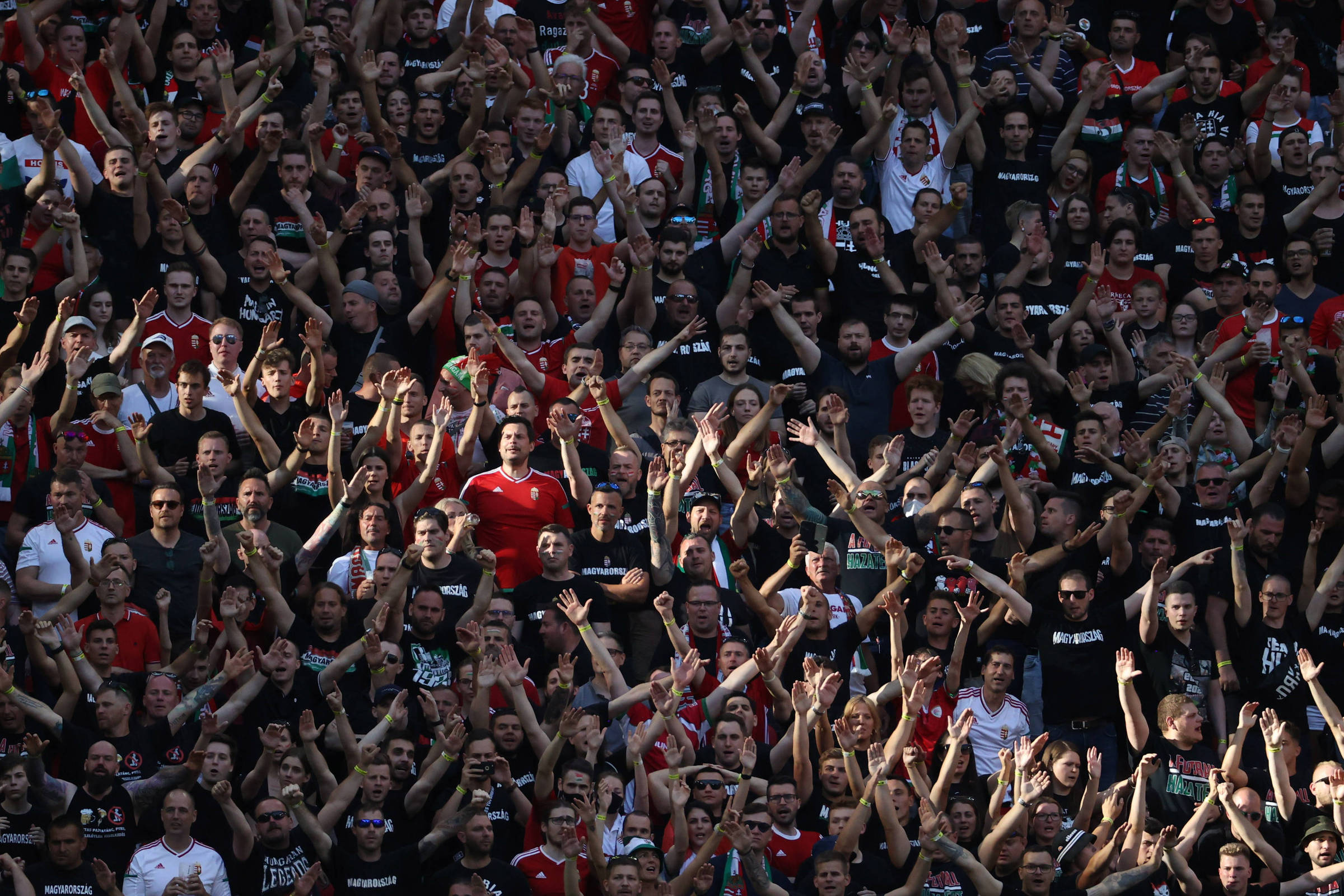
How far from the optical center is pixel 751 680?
1469 cm

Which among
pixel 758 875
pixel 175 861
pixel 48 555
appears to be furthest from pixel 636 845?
pixel 48 555

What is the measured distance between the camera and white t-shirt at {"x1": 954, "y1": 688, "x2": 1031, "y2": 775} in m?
14.9

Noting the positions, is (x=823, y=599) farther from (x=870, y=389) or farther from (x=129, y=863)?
(x=129, y=863)

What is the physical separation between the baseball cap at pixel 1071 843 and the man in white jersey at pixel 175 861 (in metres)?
4.70

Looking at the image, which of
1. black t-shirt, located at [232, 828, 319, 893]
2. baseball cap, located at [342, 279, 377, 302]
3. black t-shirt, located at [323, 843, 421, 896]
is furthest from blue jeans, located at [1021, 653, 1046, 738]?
baseball cap, located at [342, 279, 377, 302]

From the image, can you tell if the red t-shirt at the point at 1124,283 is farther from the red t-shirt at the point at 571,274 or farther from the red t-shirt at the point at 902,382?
the red t-shirt at the point at 571,274

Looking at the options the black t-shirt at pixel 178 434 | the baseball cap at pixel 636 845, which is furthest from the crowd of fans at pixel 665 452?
the baseball cap at pixel 636 845

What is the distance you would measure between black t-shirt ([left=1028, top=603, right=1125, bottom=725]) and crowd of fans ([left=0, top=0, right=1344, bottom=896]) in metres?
0.03

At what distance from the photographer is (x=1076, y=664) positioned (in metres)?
15.2

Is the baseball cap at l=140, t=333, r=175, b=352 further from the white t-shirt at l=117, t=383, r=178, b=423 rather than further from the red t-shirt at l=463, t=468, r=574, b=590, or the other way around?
the red t-shirt at l=463, t=468, r=574, b=590

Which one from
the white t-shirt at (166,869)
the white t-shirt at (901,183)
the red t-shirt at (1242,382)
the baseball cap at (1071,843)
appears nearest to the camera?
the white t-shirt at (166,869)

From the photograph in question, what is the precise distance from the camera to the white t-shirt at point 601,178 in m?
17.7

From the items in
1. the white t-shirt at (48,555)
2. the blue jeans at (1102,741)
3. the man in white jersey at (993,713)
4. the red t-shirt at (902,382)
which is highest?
the white t-shirt at (48,555)

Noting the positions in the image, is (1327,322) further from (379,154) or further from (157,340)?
(157,340)
